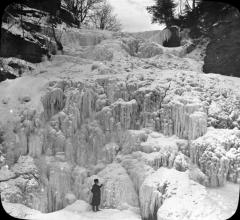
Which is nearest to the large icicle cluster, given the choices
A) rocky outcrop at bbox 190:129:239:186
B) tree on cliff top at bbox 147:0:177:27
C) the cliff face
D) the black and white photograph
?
the black and white photograph

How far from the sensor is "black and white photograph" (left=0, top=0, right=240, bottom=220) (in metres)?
7.66

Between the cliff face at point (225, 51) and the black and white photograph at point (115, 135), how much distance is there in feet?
0.11

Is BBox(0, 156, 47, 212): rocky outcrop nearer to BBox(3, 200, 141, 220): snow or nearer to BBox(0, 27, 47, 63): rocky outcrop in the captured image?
BBox(3, 200, 141, 220): snow

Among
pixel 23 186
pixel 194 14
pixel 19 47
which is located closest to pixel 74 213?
pixel 23 186

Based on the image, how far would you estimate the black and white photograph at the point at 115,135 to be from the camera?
766 cm

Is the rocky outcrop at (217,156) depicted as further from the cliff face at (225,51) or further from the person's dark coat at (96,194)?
the cliff face at (225,51)

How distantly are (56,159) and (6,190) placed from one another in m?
1.36

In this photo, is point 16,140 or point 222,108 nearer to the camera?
point 16,140

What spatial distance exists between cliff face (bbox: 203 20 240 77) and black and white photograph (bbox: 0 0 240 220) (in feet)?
0.11

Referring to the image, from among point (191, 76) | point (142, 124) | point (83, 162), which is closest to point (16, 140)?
point (83, 162)

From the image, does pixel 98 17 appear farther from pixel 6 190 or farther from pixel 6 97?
pixel 6 190

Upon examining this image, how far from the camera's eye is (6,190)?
7.78 meters

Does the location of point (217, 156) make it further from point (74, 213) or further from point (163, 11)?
point (163, 11)

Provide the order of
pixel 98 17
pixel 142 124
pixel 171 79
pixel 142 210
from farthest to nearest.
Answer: pixel 98 17 < pixel 171 79 < pixel 142 124 < pixel 142 210
